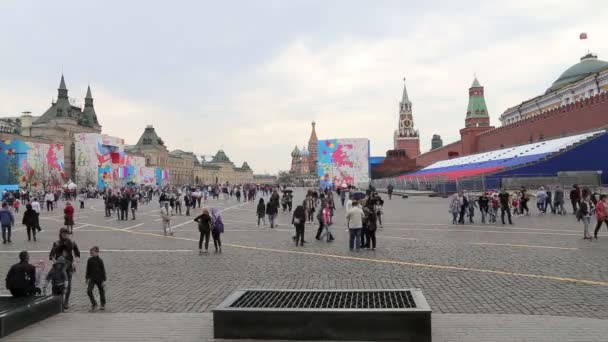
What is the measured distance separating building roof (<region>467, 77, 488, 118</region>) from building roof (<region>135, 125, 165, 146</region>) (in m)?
90.6

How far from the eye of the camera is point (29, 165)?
6644 cm

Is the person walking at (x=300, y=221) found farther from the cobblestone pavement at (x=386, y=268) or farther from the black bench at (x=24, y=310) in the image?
the black bench at (x=24, y=310)

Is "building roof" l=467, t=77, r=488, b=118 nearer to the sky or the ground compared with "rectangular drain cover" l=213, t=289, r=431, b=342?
nearer to the sky

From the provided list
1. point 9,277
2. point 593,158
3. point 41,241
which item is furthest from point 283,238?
point 593,158

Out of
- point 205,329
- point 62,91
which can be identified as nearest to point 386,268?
point 205,329

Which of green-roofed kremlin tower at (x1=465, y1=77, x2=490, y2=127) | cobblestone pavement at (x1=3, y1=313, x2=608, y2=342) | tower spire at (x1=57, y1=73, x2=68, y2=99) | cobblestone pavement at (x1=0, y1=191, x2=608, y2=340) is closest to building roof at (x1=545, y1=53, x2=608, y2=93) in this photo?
green-roofed kremlin tower at (x1=465, y1=77, x2=490, y2=127)

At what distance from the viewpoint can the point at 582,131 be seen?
1927 inches

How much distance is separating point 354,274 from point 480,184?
30.9m

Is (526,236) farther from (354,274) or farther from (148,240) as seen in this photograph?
(148,240)

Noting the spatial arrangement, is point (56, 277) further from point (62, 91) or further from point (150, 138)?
point (150, 138)

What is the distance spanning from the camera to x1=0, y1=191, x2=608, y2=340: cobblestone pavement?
790 cm

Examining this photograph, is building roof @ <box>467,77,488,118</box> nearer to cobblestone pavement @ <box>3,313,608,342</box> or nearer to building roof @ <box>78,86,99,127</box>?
building roof @ <box>78,86,99,127</box>

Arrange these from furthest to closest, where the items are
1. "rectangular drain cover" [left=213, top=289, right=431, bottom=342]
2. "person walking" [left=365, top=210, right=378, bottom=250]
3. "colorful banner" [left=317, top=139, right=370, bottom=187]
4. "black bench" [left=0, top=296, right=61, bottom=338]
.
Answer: "colorful banner" [left=317, top=139, right=370, bottom=187] → "person walking" [left=365, top=210, right=378, bottom=250] → "black bench" [left=0, top=296, right=61, bottom=338] → "rectangular drain cover" [left=213, top=289, right=431, bottom=342]

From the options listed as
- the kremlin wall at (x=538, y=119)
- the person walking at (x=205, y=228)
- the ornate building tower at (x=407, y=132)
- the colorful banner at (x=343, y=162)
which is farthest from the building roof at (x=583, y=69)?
the person walking at (x=205, y=228)
